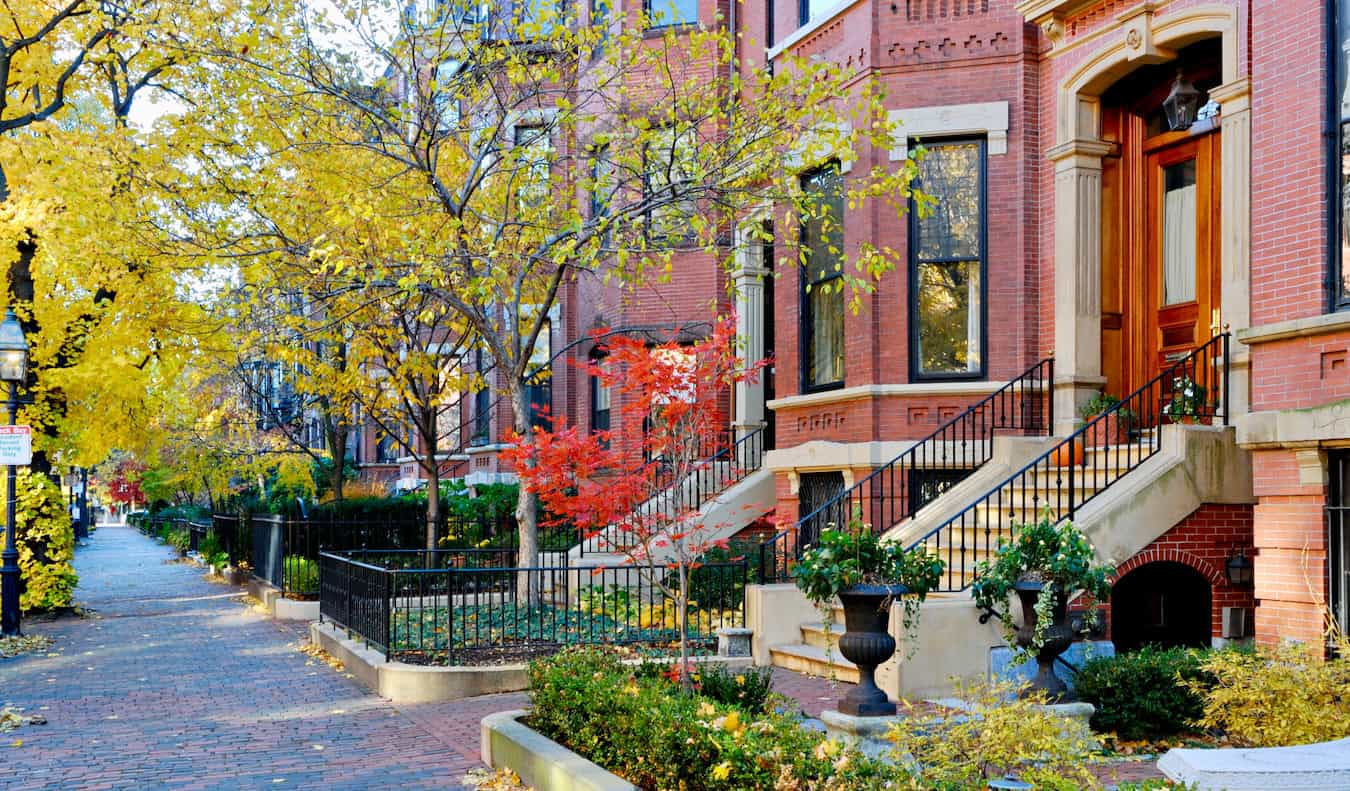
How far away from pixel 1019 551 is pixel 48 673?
10344 mm

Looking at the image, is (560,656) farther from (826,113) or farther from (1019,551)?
(826,113)

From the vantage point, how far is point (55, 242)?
17.1 metres

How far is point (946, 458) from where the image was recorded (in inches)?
567

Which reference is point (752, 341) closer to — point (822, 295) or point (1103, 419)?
point (822, 295)

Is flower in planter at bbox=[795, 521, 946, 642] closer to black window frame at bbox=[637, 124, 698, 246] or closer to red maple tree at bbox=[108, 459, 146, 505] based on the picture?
black window frame at bbox=[637, 124, 698, 246]

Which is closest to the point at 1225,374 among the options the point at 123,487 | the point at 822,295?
the point at 822,295

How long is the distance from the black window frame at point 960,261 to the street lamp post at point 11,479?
1080 cm

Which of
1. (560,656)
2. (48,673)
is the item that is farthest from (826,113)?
(48,673)

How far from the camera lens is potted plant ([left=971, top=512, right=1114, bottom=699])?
28.3 ft

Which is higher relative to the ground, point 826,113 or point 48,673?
point 826,113

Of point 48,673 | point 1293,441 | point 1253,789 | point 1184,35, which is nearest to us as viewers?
point 1253,789

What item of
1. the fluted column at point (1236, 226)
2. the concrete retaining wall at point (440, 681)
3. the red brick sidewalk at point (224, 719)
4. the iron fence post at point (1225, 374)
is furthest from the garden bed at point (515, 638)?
the fluted column at point (1236, 226)

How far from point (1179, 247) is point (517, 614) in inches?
305

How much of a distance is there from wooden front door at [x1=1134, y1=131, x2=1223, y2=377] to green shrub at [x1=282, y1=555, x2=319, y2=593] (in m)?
12.4
